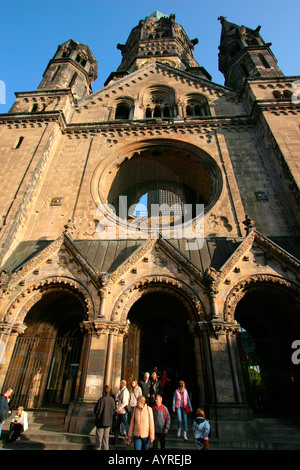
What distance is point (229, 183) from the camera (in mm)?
14867

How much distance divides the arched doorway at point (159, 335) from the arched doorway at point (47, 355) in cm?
271

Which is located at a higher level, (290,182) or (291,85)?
(291,85)

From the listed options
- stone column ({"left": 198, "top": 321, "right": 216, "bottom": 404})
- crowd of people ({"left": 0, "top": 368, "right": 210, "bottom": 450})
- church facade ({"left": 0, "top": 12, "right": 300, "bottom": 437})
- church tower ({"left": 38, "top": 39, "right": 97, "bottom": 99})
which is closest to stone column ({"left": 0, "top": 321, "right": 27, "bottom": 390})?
church facade ({"left": 0, "top": 12, "right": 300, "bottom": 437})

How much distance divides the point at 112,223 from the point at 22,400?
844 cm

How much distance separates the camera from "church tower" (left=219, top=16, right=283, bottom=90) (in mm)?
20631

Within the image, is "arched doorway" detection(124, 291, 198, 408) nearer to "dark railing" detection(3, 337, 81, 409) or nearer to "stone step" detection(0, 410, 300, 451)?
"dark railing" detection(3, 337, 81, 409)

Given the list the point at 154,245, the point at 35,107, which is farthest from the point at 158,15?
the point at 154,245

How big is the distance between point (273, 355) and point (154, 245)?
6832 mm

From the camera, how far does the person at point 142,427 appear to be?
5.38 meters

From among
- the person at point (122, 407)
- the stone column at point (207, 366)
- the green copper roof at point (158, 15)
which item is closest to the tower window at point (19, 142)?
the stone column at point (207, 366)

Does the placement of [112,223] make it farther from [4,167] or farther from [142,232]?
[4,167]

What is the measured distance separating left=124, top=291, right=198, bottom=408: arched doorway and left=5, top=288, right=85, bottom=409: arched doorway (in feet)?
8.88

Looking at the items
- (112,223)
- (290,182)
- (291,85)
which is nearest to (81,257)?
(112,223)

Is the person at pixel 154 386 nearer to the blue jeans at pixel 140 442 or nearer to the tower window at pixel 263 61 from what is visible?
the blue jeans at pixel 140 442
